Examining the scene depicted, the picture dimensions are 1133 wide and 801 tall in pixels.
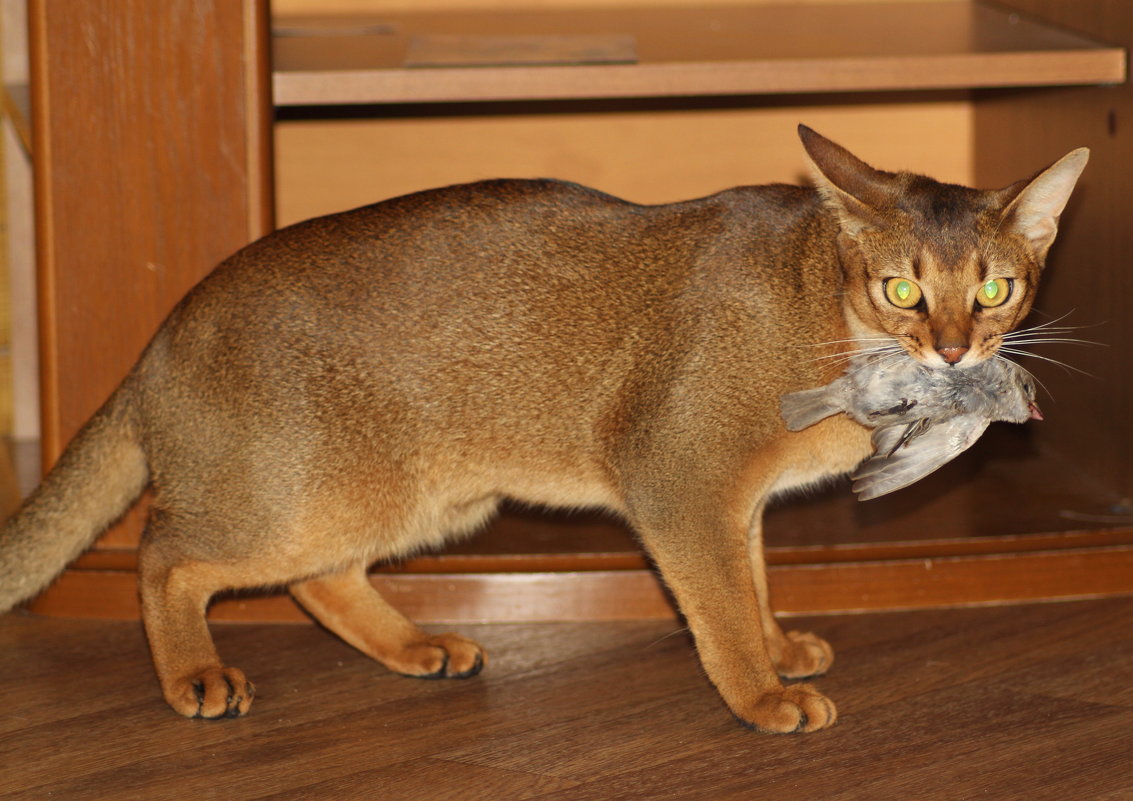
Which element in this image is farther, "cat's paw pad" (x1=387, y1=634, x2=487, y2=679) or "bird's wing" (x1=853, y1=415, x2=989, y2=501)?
"cat's paw pad" (x1=387, y1=634, x2=487, y2=679)

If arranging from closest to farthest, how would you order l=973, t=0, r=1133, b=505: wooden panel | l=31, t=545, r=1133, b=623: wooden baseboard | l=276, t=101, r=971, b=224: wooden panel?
1. l=31, t=545, r=1133, b=623: wooden baseboard
2. l=973, t=0, r=1133, b=505: wooden panel
3. l=276, t=101, r=971, b=224: wooden panel

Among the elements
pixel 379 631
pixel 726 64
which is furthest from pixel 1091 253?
pixel 379 631

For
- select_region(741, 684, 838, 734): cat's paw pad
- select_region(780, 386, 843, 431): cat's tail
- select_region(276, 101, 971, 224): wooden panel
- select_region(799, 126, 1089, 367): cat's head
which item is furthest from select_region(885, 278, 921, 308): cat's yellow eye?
select_region(276, 101, 971, 224): wooden panel

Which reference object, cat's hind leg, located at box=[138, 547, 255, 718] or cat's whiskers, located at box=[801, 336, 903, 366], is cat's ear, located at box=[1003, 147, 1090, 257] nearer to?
cat's whiskers, located at box=[801, 336, 903, 366]

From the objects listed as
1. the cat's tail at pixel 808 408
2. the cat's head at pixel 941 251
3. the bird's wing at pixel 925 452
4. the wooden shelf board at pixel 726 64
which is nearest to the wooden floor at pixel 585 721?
the bird's wing at pixel 925 452

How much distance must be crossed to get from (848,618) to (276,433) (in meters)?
1.19

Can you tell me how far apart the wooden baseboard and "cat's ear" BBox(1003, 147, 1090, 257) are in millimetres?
854

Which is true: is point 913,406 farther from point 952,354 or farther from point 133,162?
point 133,162

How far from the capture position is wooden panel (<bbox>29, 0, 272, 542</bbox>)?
2.58 meters

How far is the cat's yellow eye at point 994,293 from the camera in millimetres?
2043

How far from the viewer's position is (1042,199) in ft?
6.82

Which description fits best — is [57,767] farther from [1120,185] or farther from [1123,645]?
[1120,185]

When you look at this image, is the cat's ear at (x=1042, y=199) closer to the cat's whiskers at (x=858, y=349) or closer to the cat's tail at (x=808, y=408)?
the cat's whiskers at (x=858, y=349)

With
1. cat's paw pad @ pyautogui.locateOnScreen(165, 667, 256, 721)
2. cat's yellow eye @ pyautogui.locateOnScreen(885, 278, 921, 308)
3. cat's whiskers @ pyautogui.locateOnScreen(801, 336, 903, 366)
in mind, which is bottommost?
cat's paw pad @ pyautogui.locateOnScreen(165, 667, 256, 721)
